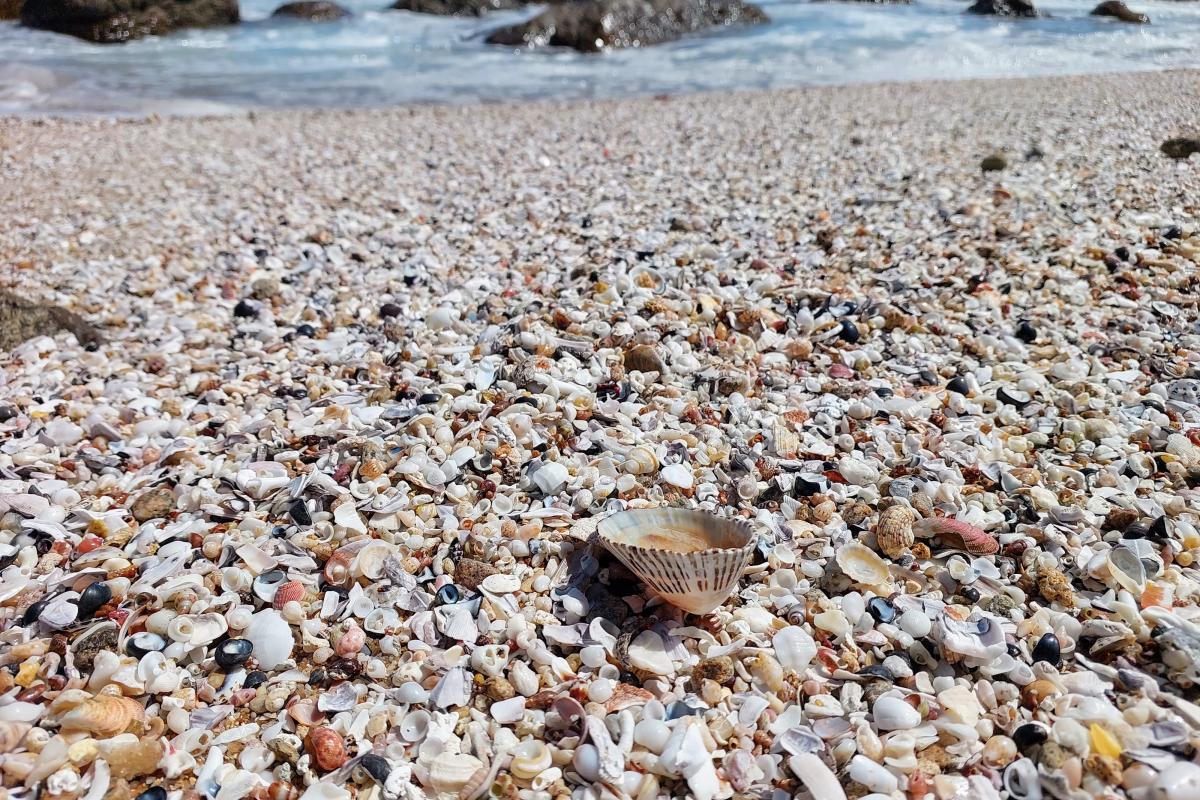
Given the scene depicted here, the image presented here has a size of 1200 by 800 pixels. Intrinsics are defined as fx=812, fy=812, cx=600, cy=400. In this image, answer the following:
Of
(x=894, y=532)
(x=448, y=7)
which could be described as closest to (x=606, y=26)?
(x=448, y=7)

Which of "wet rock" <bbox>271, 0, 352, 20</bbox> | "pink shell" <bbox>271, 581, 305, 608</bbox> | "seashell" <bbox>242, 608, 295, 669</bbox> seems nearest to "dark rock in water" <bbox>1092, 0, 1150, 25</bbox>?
"pink shell" <bbox>271, 581, 305, 608</bbox>

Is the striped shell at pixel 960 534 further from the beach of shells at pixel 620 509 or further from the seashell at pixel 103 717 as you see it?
the seashell at pixel 103 717

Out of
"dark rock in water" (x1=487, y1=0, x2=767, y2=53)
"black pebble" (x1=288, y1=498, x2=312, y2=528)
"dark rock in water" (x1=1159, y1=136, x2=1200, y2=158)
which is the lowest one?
"black pebble" (x1=288, y1=498, x2=312, y2=528)

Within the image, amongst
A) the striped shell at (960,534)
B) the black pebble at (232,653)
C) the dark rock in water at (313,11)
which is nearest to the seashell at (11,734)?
the black pebble at (232,653)

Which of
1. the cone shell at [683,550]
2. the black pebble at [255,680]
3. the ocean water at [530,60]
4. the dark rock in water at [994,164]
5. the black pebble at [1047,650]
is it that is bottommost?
the black pebble at [255,680]

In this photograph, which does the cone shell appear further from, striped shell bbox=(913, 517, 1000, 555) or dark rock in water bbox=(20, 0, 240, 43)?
dark rock in water bbox=(20, 0, 240, 43)
